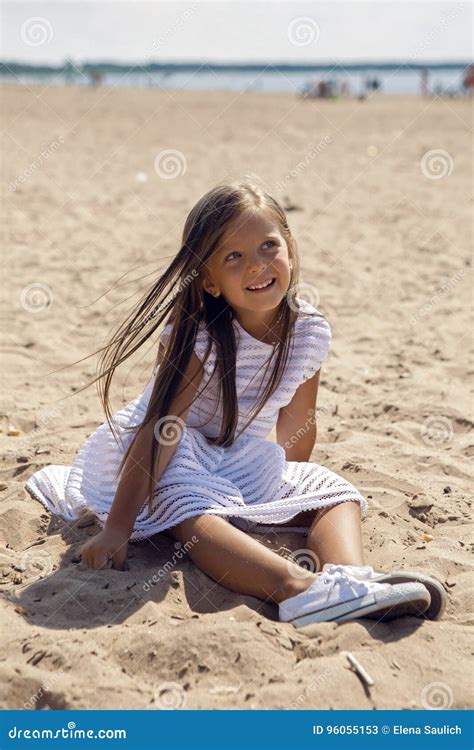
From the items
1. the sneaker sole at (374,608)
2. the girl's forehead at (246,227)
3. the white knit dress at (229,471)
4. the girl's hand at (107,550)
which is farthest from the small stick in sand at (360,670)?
the girl's forehead at (246,227)

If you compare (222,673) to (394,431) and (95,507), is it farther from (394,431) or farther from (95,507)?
(394,431)

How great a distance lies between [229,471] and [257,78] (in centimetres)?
2491

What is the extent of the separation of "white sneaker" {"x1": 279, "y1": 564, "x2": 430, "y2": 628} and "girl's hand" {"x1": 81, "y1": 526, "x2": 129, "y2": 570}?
0.53 metres

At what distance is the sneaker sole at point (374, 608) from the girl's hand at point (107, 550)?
57 centimetres

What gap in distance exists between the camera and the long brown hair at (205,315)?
2.98m

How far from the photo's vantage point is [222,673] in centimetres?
231

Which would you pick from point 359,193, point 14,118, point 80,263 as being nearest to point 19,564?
point 80,263

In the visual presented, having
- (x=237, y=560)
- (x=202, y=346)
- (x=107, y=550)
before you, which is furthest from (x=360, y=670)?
(x=202, y=346)

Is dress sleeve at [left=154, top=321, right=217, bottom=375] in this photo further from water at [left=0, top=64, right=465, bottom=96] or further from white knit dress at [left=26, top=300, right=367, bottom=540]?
water at [left=0, top=64, right=465, bottom=96]

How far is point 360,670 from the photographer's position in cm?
229

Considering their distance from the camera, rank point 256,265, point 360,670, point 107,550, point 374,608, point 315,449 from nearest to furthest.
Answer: point 360,670
point 374,608
point 107,550
point 256,265
point 315,449

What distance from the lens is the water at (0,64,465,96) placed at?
3190cm

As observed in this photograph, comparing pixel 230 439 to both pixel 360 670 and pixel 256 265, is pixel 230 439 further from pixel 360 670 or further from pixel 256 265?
pixel 360 670
